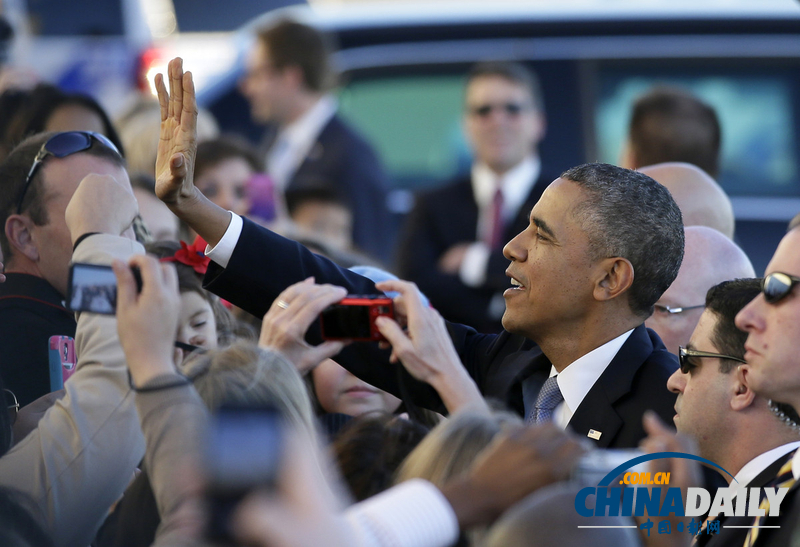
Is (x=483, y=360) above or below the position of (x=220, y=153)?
below

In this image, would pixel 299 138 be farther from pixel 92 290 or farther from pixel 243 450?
pixel 243 450

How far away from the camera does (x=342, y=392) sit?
11.3 feet

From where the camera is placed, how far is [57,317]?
2.86 metres

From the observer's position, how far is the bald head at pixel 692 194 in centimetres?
402

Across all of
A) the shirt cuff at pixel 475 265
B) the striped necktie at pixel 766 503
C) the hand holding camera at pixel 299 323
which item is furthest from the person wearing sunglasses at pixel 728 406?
the shirt cuff at pixel 475 265

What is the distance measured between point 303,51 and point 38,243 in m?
4.17

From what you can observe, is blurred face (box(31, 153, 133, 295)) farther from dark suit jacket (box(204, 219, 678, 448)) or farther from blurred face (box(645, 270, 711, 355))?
blurred face (box(645, 270, 711, 355))

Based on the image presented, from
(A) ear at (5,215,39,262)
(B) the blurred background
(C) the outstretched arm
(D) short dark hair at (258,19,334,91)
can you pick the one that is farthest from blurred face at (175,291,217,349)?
(B) the blurred background

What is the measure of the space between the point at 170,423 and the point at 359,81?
5696 mm

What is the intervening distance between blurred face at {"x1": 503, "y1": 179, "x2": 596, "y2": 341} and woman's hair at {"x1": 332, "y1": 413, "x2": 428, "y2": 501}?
0.74m

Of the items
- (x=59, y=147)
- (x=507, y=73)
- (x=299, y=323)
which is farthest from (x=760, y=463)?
(x=507, y=73)

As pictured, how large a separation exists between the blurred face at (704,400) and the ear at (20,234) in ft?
5.99

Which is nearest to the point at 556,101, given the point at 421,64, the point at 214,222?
the point at 421,64

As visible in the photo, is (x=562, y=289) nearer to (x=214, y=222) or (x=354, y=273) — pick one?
(x=354, y=273)
